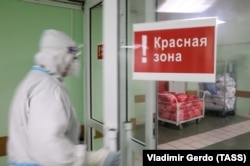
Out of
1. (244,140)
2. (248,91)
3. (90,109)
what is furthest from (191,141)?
(90,109)

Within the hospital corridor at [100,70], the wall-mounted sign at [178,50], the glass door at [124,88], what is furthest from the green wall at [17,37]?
the wall-mounted sign at [178,50]

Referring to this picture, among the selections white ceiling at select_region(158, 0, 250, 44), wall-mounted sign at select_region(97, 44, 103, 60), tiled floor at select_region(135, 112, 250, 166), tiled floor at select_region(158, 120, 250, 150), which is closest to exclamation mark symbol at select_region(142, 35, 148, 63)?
wall-mounted sign at select_region(97, 44, 103, 60)

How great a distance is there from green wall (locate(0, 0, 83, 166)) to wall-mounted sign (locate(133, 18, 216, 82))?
1570 millimetres

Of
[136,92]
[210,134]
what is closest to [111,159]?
[136,92]

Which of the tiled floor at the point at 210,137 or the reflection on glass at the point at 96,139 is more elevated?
the reflection on glass at the point at 96,139

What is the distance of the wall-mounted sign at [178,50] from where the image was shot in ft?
3.83

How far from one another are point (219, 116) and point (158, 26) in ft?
18.8

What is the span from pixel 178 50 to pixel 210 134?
4.13m

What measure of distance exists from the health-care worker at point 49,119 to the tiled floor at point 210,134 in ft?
8.02

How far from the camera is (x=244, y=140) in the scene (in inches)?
180

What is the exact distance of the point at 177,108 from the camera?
4.85 meters

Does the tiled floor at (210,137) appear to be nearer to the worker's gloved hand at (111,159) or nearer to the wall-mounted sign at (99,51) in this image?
the wall-mounted sign at (99,51)

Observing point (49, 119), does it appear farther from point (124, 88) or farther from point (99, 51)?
point (99, 51)

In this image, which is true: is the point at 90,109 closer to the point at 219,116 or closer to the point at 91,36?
the point at 91,36
